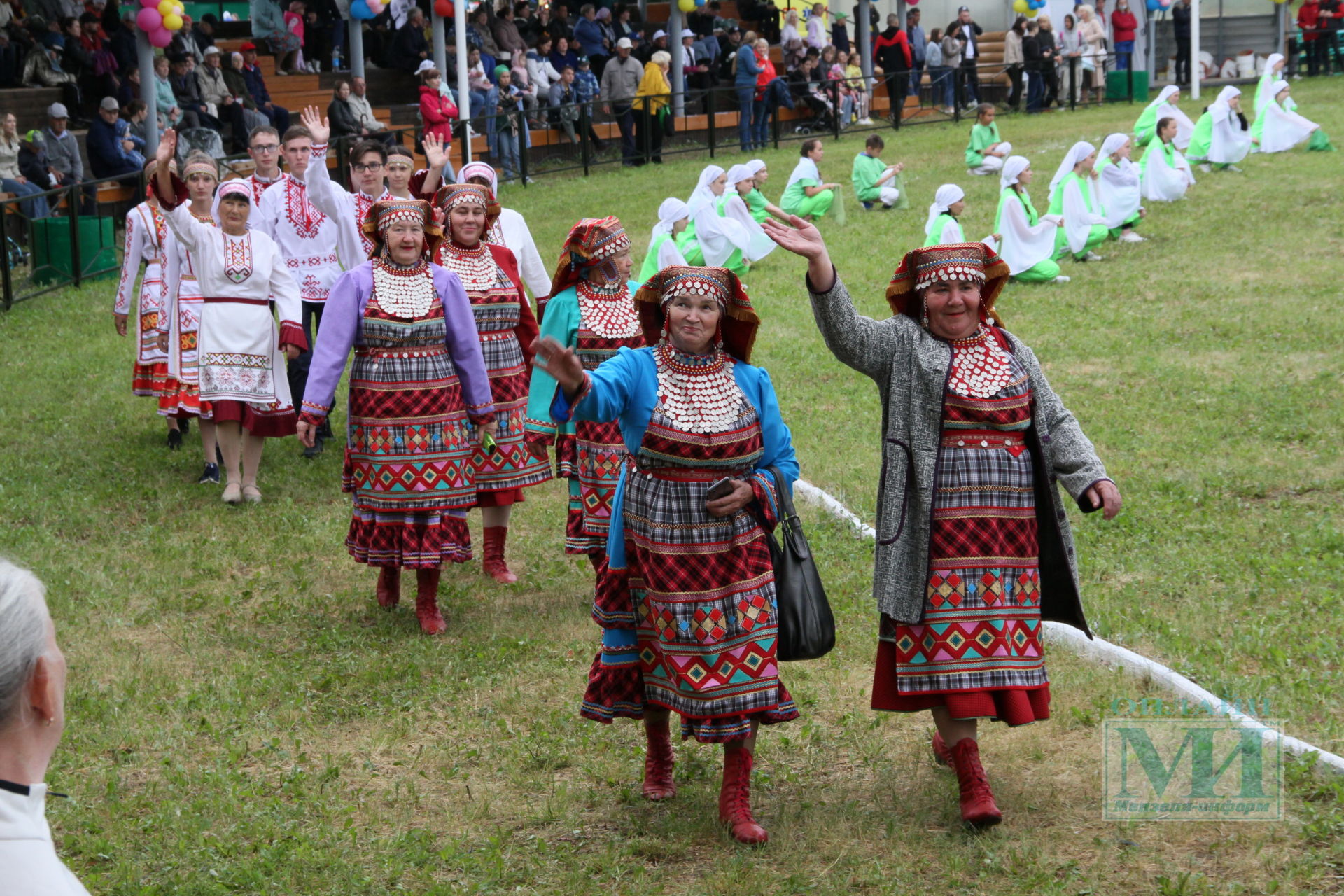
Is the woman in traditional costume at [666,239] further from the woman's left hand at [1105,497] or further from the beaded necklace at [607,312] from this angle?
the woman's left hand at [1105,497]

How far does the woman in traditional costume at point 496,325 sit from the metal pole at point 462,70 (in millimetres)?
12928

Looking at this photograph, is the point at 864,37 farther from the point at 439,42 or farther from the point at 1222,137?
the point at 439,42

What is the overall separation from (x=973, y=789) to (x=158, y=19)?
54.0ft

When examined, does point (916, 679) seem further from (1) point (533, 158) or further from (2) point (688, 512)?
(1) point (533, 158)

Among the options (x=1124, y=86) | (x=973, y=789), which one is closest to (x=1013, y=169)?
(x=973, y=789)

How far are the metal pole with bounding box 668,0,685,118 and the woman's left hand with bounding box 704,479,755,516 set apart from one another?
21.9m

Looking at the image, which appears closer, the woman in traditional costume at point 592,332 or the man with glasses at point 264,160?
the woman in traditional costume at point 592,332

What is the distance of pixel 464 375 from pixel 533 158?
17.5 m

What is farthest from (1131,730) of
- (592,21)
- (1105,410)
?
(592,21)

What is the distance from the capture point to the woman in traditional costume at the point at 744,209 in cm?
1739

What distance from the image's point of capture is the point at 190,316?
9680mm

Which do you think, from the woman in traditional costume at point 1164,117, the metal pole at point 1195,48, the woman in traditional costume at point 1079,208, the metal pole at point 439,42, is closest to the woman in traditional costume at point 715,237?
the woman in traditional costume at point 1079,208

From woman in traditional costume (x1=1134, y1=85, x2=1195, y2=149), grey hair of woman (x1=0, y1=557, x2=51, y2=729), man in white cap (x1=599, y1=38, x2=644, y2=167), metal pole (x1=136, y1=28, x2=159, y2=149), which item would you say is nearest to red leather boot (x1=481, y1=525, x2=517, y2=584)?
grey hair of woman (x1=0, y1=557, x2=51, y2=729)

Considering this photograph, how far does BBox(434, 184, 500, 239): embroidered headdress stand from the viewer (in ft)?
25.5
